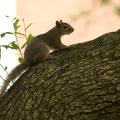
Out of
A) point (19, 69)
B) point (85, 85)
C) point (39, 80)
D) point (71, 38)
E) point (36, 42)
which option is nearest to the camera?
point (85, 85)

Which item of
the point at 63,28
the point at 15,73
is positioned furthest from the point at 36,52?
the point at 63,28

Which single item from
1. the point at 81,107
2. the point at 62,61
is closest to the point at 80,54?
the point at 62,61

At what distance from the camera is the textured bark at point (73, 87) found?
1.49 meters

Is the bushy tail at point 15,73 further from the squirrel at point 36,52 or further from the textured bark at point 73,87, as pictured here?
the textured bark at point 73,87

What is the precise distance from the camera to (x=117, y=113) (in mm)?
1453

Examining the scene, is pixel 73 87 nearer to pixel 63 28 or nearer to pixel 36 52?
pixel 36 52

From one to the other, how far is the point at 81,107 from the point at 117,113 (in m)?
0.13

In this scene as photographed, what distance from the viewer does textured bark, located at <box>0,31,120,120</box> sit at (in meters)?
1.49

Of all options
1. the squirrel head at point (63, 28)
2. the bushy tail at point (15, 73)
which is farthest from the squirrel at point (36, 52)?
the squirrel head at point (63, 28)

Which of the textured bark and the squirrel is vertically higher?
the squirrel

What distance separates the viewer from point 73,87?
157 cm

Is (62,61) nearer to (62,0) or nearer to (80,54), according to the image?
(80,54)

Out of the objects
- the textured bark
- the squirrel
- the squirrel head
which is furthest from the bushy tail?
the squirrel head

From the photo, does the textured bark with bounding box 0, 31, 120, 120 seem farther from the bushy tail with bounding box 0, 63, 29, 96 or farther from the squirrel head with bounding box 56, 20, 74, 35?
the squirrel head with bounding box 56, 20, 74, 35
